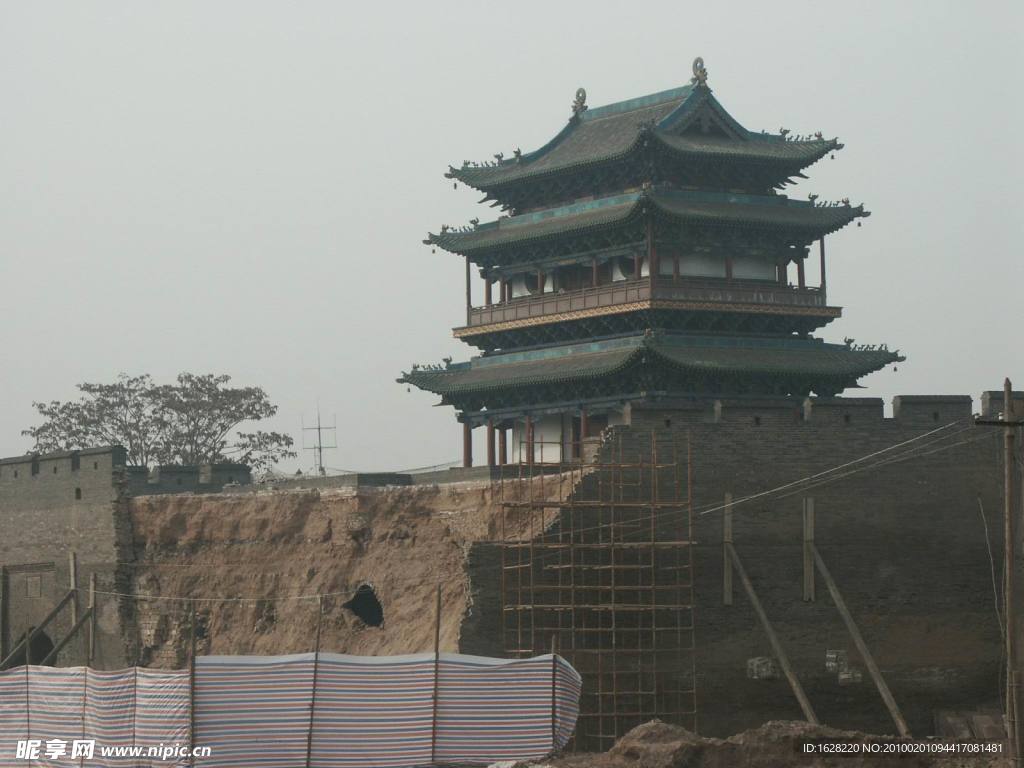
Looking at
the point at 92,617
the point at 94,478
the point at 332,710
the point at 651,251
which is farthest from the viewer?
the point at 94,478

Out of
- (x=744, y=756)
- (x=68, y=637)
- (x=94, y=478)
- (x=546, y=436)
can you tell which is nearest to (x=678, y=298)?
(x=546, y=436)

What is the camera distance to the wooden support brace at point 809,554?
32875 millimetres

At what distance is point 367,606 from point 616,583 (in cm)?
787

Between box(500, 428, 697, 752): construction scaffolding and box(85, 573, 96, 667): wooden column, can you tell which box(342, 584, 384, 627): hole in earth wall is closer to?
box(500, 428, 697, 752): construction scaffolding

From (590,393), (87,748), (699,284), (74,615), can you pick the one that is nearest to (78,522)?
(74,615)

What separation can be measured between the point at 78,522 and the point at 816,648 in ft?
58.1

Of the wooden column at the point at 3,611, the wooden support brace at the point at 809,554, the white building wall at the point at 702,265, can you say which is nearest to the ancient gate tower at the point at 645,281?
the white building wall at the point at 702,265

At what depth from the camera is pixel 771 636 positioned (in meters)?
32.1

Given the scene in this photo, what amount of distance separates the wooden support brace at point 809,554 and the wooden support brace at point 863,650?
78 mm

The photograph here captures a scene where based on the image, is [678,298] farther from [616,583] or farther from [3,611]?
[3,611]

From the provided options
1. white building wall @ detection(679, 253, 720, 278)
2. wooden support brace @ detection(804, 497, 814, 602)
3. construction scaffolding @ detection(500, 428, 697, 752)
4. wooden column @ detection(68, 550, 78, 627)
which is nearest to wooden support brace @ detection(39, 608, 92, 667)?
wooden column @ detection(68, 550, 78, 627)

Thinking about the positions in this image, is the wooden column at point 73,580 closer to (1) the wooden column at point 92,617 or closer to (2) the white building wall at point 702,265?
(1) the wooden column at point 92,617

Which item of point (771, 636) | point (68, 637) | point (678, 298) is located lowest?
point (68, 637)

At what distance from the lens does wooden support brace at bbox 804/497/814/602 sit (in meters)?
32.9
